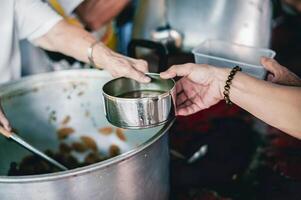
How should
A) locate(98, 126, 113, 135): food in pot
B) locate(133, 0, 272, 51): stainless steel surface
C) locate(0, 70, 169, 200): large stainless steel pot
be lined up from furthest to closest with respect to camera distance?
locate(133, 0, 272, 51): stainless steel surface, locate(98, 126, 113, 135): food in pot, locate(0, 70, 169, 200): large stainless steel pot

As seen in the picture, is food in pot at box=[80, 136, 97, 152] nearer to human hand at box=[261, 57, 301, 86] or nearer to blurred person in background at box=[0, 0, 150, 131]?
blurred person in background at box=[0, 0, 150, 131]

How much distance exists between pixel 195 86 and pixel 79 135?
0.47m

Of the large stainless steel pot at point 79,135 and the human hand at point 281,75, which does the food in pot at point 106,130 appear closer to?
the large stainless steel pot at point 79,135

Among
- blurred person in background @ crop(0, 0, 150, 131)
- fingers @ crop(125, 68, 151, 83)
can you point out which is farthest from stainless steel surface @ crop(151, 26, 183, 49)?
fingers @ crop(125, 68, 151, 83)

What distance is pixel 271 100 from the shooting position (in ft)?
3.28

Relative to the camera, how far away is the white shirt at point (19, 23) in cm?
131

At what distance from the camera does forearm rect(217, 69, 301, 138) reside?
0.98 m

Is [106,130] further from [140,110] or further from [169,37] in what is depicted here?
[169,37]

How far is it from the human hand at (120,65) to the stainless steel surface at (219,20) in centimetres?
79

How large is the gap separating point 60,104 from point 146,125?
48 cm

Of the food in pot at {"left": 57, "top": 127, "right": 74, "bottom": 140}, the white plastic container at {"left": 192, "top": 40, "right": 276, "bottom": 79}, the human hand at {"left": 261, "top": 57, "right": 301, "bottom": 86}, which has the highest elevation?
the human hand at {"left": 261, "top": 57, "right": 301, "bottom": 86}

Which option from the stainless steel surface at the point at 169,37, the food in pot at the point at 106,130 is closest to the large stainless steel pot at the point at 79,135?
the food in pot at the point at 106,130

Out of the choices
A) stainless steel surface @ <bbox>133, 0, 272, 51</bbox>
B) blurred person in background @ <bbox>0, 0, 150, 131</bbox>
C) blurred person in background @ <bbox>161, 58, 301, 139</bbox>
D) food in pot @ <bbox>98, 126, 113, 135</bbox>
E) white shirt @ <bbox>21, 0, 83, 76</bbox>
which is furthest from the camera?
stainless steel surface @ <bbox>133, 0, 272, 51</bbox>

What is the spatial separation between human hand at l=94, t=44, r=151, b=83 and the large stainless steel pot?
3.1 inches
